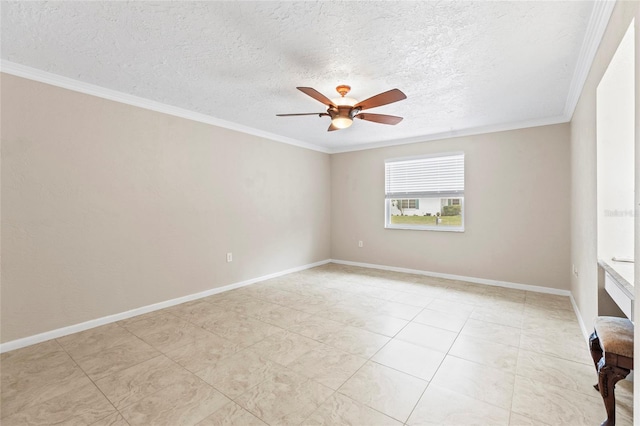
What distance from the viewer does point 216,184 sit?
4.04m

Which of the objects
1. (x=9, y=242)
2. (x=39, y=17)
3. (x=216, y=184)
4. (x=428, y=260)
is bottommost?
(x=428, y=260)

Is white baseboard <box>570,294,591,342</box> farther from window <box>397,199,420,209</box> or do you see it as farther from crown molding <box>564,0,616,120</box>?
window <box>397,199,420,209</box>

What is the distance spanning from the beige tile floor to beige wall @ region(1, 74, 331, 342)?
41 cm

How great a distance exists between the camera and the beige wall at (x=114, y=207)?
252 centimetres

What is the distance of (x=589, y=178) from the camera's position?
2.49m

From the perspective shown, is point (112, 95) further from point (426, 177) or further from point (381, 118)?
point (426, 177)

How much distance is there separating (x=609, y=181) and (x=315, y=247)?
4389 mm

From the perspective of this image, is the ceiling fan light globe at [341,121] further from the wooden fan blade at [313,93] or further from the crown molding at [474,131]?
the crown molding at [474,131]

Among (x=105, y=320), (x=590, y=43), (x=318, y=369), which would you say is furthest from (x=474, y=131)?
(x=105, y=320)

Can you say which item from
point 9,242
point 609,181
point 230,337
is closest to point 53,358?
point 9,242

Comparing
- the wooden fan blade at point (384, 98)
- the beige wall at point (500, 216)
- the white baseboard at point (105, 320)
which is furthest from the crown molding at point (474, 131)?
the white baseboard at point (105, 320)

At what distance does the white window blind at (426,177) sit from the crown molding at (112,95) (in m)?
2.41

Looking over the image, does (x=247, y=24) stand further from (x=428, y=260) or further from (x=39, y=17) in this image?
(x=428, y=260)

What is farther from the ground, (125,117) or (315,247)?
(125,117)
